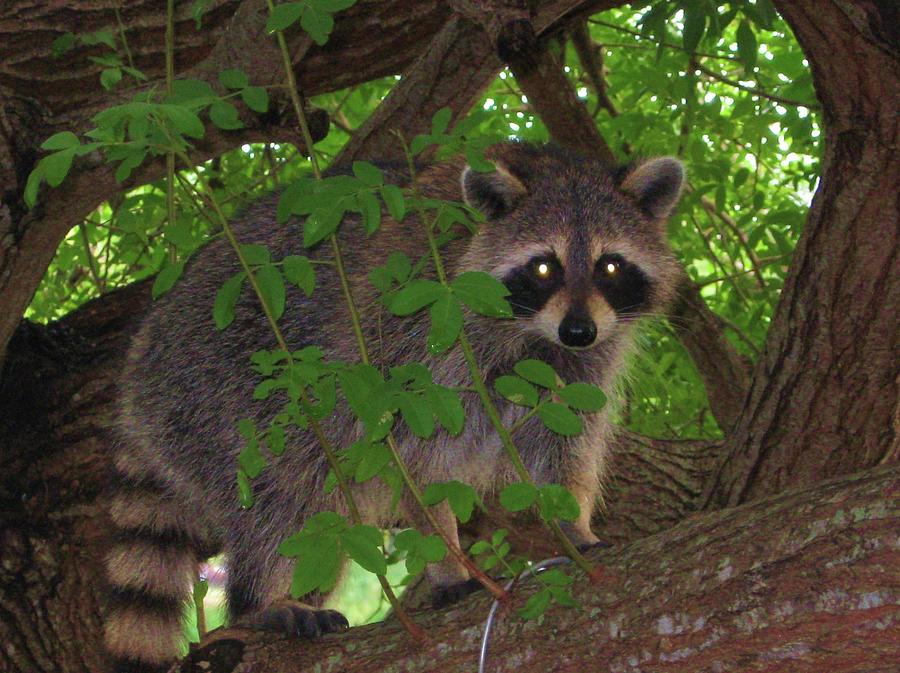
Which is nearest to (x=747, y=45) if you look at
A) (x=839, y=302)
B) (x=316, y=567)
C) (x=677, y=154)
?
(x=677, y=154)

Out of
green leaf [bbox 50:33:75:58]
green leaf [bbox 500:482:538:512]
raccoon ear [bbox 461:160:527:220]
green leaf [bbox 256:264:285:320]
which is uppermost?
green leaf [bbox 50:33:75:58]

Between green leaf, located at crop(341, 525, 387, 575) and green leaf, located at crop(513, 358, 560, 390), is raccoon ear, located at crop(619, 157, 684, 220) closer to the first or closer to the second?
green leaf, located at crop(513, 358, 560, 390)

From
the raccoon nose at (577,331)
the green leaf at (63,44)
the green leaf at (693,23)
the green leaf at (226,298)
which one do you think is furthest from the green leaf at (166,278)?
the green leaf at (693,23)

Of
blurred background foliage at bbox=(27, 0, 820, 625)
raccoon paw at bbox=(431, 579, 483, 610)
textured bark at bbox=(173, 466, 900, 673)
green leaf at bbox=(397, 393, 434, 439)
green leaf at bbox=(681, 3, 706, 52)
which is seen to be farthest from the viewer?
blurred background foliage at bbox=(27, 0, 820, 625)

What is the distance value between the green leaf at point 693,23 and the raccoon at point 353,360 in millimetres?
297

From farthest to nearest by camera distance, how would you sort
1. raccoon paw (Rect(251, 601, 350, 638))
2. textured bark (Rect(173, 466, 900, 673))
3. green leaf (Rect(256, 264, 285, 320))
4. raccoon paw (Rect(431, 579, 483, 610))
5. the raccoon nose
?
raccoon paw (Rect(431, 579, 483, 610)), the raccoon nose, raccoon paw (Rect(251, 601, 350, 638)), green leaf (Rect(256, 264, 285, 320)), textured bark (Rect(173, 466, 900, 673))

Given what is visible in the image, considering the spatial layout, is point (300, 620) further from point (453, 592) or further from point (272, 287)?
point (272, 287)

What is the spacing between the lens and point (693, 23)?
2795 millimetres

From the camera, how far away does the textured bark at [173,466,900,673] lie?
160 centimetres

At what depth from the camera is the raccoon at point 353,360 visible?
2.78m

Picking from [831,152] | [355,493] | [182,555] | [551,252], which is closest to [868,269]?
[831,152]

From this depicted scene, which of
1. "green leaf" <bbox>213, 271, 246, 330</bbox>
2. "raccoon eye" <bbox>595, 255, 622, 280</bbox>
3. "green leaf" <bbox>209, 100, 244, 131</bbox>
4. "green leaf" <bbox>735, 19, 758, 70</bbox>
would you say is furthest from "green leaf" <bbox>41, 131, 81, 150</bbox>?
"green leaf" <bbox>735, 19, 758, 70</bbox>

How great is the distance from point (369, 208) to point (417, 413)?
0.37m

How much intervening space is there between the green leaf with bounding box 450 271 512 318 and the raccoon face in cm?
90
